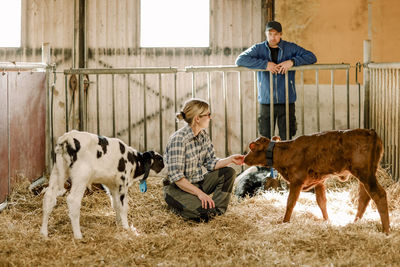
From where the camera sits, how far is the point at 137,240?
4.25 metres

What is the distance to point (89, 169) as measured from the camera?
14.7 ft

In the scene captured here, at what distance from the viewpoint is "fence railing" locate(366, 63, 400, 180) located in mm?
5844

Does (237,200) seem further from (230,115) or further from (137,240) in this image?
(230,115)

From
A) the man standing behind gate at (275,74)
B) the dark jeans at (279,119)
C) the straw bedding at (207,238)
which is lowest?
the straw bedding at (207,238)

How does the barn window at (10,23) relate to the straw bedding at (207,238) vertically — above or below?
above

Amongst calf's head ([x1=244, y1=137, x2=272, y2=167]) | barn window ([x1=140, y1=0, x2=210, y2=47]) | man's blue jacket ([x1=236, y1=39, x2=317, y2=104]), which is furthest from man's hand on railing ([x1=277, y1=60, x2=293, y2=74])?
barn window ([x1=140, y1=0, x2=210, y2=47])

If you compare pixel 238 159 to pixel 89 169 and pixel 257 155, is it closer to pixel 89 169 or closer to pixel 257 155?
pixel 257 155

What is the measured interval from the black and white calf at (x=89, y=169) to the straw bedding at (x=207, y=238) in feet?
0.71

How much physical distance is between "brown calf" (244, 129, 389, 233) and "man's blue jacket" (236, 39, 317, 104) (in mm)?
1837

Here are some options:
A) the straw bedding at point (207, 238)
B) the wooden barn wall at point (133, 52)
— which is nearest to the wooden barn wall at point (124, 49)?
the wooden barn wall at point (133, 52)

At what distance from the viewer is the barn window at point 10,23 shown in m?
8.62

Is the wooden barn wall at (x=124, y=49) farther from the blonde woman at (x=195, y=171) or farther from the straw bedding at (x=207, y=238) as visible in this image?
the blonde woman at (x=195, y=171)

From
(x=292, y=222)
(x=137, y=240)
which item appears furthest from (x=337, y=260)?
(x=137, y=240)

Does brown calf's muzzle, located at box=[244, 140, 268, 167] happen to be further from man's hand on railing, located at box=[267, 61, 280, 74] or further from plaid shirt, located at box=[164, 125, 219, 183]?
man's hand on railing, located at box=[267, 61, 280, 74]
